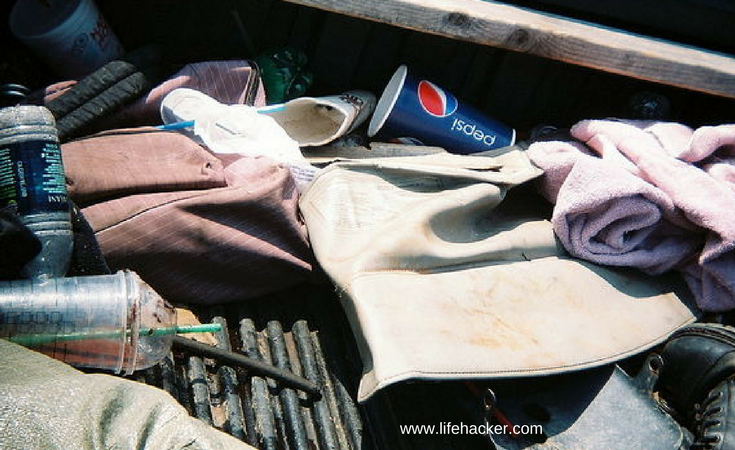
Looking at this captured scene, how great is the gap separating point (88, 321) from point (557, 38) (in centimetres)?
198

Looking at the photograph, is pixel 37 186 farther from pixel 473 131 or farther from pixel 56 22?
pixel 473 131

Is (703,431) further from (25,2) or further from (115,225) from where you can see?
(25,2)

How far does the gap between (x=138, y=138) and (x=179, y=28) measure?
86cm

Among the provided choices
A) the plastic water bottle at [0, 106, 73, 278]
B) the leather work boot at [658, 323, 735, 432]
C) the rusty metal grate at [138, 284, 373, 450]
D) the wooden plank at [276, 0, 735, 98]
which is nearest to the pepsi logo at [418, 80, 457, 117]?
the wooden plank at [276, 0, 735, 98]

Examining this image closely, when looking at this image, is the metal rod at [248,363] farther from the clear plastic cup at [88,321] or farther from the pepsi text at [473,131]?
the pepsi text at [473,131]

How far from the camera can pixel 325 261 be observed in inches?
77.4

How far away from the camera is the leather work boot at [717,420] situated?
172 centimetres

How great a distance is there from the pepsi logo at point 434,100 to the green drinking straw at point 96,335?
133 centimetres

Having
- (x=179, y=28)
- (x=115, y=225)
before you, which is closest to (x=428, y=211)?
(x=115, y=225)

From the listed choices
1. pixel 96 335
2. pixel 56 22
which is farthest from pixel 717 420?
pixel 56 22

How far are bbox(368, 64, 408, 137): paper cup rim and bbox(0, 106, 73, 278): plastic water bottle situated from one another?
4.24 feet

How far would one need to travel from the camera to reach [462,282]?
1.99 meters

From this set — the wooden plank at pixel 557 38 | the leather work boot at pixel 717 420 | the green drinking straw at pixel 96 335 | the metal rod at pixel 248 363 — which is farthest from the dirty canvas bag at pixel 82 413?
the wooden plank at pixel 557 38

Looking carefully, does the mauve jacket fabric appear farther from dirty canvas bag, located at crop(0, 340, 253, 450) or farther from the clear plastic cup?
dirty canvas bag, located at crop(0, 340, 253, 450)
